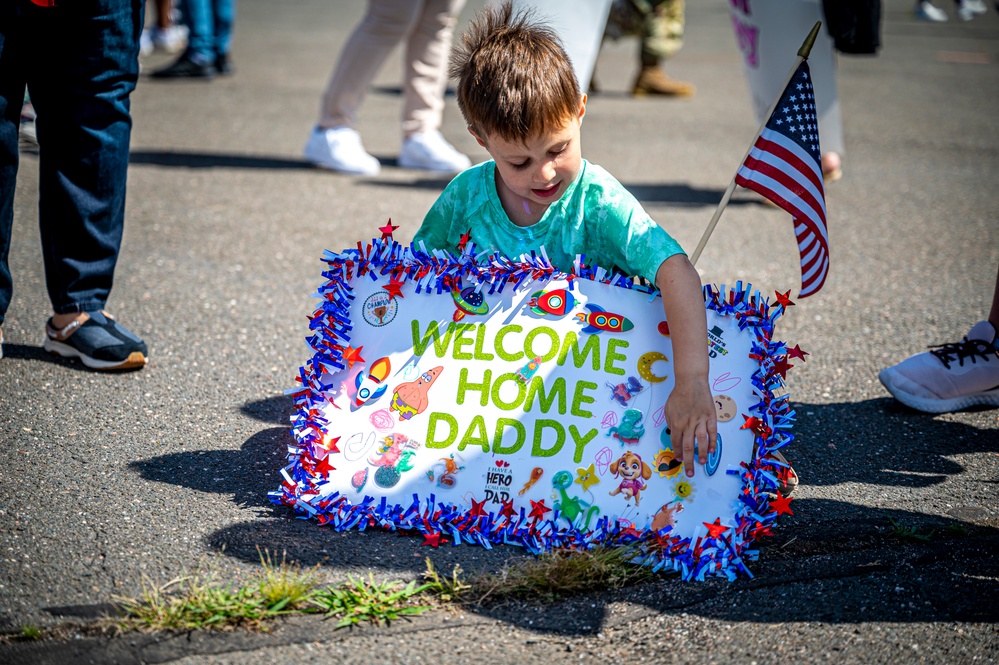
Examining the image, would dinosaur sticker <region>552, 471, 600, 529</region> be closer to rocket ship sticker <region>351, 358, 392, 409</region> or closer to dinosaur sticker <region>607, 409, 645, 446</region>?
dinosaur sticker <region>607, 409, 645, 446</region>

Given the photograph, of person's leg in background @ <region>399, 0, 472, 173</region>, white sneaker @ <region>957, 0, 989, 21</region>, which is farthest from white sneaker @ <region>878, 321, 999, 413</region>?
white sneaker @ <region>957, 0, 989, 21</region>

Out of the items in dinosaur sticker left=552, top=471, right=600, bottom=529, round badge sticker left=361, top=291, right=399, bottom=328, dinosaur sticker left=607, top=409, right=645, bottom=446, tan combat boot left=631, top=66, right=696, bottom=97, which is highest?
round badge sticker left=361, top=291, right=399, bottom=328

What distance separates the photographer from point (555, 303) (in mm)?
2215

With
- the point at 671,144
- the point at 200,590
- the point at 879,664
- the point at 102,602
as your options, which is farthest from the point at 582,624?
the point at 671,144

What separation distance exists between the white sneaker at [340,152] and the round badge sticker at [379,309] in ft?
10.2

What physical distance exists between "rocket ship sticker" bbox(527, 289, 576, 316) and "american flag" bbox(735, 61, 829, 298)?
1.84 feet

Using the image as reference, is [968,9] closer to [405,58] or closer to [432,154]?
[432,154]

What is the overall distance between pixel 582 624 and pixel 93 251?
1890 millimetres

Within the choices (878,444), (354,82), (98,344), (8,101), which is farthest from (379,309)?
(354,82)

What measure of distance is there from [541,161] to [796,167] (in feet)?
2.26

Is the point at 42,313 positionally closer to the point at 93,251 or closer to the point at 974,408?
the point at 93,251

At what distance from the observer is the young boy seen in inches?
80.5

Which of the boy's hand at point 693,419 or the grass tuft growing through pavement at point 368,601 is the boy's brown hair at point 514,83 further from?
the grass tuft growing through pavement at point 368,601

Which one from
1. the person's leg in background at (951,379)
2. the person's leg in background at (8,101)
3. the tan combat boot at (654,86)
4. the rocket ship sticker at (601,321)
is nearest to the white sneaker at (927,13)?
the tan combat boot at (654,86)
